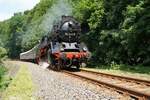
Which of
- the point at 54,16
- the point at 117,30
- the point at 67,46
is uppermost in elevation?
the point at 54,16

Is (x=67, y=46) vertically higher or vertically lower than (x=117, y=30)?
lower

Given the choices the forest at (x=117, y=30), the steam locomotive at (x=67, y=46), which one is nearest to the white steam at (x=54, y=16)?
the forest at (x=117, y=30)

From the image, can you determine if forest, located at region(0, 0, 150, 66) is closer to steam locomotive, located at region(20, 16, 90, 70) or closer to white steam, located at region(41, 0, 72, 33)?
steam locomotive, located at region(20, 16, 90, 70)

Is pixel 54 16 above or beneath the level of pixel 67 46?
above

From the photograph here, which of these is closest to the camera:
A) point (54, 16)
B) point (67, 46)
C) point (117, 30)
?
point (67, 46)

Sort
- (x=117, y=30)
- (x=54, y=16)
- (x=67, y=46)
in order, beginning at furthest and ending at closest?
(x=54, y=16), (x=117, y=30), (x=67, y=46)

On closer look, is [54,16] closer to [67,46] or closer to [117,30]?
[117,30]

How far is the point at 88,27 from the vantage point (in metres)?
32.7

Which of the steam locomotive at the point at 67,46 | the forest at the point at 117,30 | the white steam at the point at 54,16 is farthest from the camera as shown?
the white steam at the point at 54,16

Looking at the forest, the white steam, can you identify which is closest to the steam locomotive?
the forest

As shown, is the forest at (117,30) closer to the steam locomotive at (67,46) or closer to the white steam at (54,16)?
the steam locomotive at (67,46)

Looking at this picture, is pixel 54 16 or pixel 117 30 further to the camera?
pixel 54 16

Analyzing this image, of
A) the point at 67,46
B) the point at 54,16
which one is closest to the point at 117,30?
the point at 67,46

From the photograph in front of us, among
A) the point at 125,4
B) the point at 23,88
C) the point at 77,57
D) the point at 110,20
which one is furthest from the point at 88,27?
the point at 23,88
